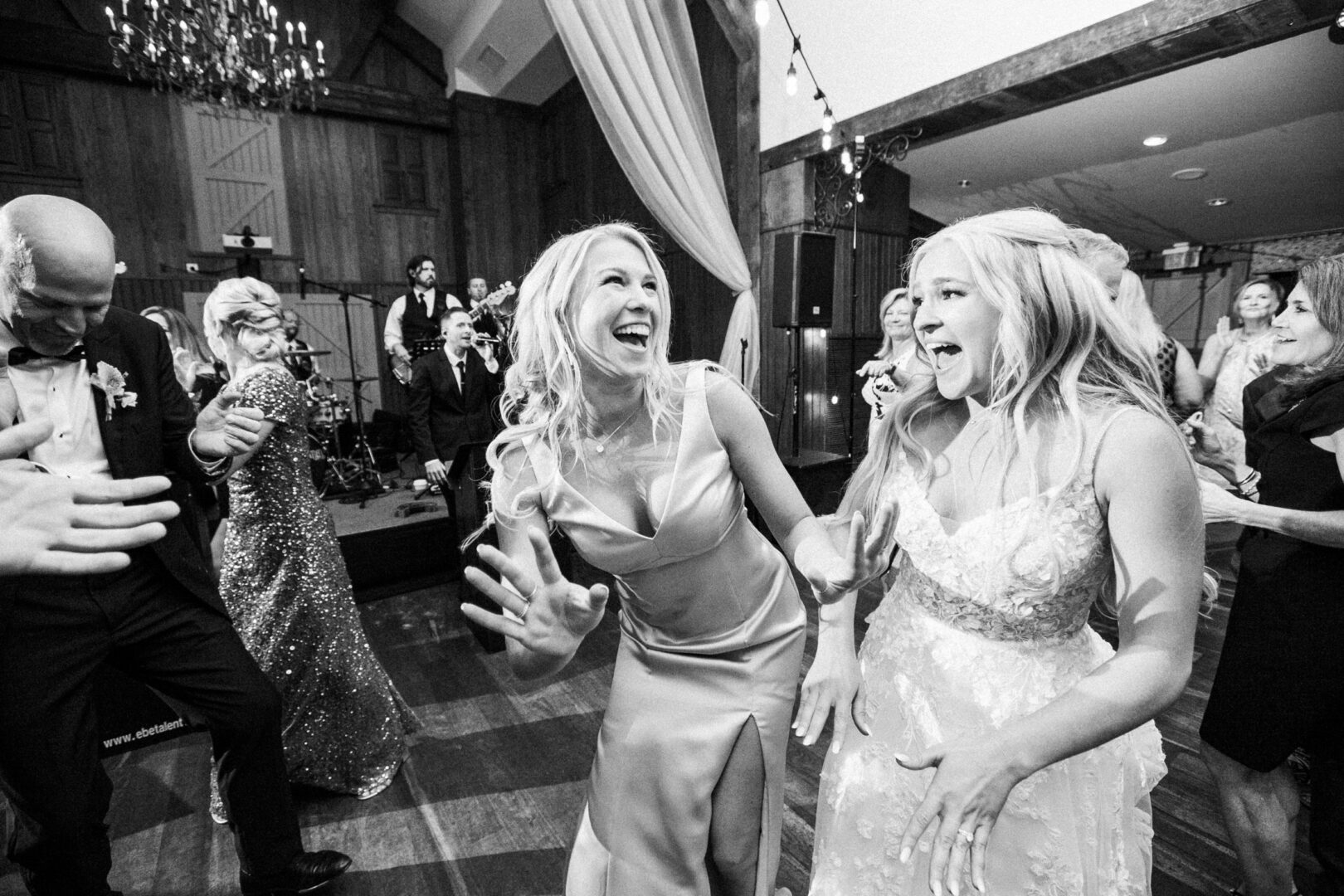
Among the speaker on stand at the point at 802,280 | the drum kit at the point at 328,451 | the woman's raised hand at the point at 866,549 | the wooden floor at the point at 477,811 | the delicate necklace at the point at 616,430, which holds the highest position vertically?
the speaker on stand at the point at 802,280

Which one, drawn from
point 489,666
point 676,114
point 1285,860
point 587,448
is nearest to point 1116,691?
point 587,448

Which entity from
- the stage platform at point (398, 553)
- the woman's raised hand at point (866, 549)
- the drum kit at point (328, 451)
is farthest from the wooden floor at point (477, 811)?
the drum kit at point (328, 451)

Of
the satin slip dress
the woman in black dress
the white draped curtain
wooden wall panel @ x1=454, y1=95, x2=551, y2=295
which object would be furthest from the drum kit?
the woman in black dress

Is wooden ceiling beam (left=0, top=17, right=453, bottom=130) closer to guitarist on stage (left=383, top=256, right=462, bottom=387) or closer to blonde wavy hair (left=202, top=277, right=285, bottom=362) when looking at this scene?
guitarist on stage (left=383, top=256, right=462, bottom=387)

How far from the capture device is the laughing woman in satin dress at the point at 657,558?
3.87ft

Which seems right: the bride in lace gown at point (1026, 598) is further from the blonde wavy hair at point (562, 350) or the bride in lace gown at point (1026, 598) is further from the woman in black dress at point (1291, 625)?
the woman in black dress at point (1291, 625)

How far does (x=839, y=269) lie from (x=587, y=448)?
16.5ft

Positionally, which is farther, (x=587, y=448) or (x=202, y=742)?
(x=202, y=742)

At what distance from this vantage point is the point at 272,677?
216cm

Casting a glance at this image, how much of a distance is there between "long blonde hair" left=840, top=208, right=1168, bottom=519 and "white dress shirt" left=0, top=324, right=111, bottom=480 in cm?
183

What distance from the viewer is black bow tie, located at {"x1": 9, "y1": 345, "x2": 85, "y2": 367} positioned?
1.36 metres

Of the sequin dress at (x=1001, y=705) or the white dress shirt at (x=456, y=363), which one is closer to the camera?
the sequin dress at (x=1001, y=705)

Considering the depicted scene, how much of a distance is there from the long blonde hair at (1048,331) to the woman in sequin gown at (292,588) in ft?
6.44

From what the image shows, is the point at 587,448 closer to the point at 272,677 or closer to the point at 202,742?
the point at 272,677
